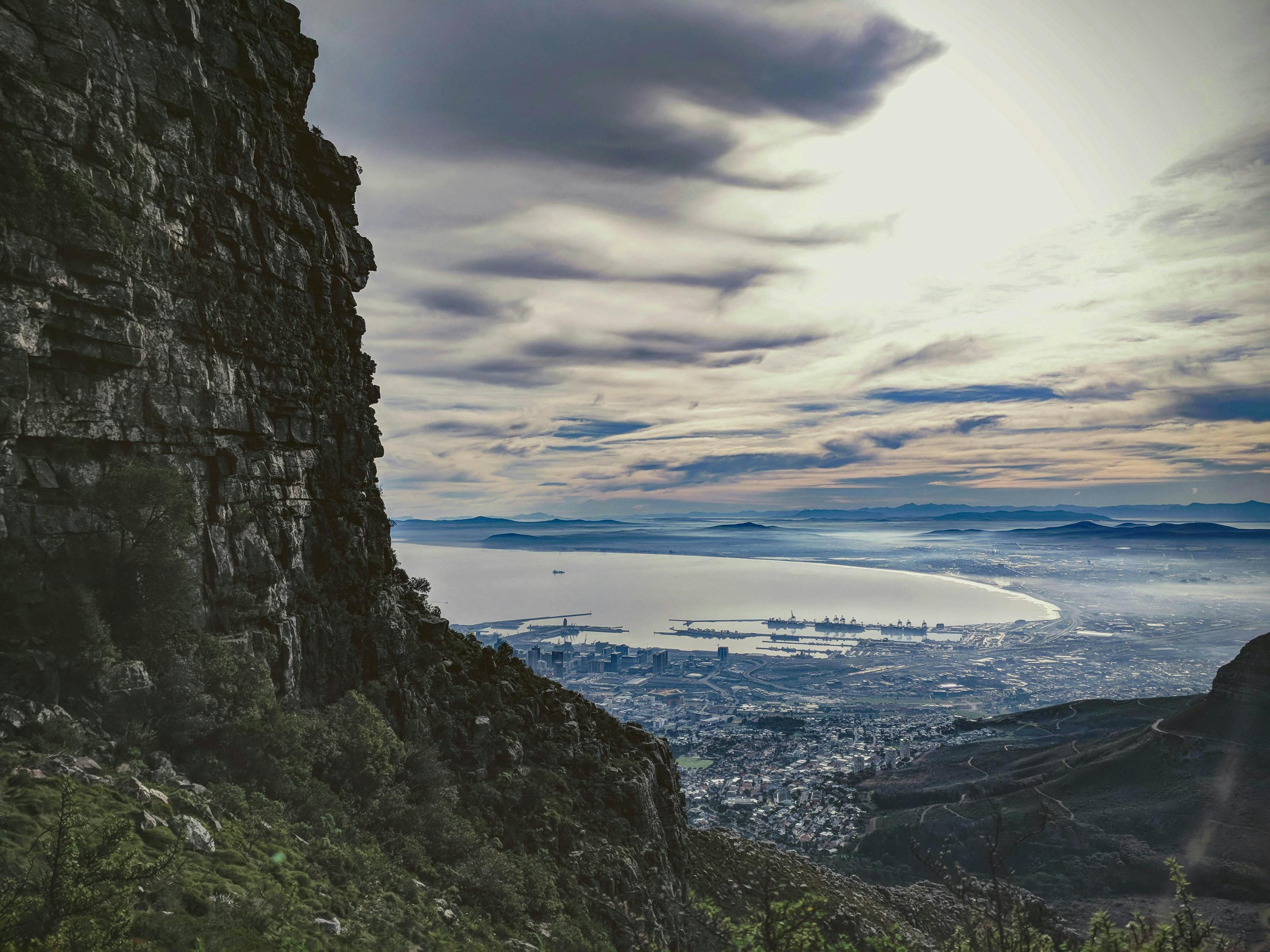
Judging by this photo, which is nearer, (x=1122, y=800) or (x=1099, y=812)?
(x=1099, y=812)

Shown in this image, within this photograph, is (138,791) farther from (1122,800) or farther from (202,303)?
(1122,800)

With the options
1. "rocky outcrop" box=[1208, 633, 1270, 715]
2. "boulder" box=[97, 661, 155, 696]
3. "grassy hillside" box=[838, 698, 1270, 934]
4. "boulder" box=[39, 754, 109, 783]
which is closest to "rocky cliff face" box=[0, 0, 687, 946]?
"boulder" box=[97, 661, 155, 696]

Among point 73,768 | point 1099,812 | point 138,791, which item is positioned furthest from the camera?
point 1099,812

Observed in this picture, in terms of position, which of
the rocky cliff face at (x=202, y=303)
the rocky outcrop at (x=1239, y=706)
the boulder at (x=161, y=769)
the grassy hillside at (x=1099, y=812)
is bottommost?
the grassy hillside at (x=1099, y=812)

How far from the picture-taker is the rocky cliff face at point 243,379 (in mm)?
18859

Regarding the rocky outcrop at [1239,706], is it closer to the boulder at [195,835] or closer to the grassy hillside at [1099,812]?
the grassy hillside at [1099,812]

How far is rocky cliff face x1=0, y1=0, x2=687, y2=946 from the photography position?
18859 millimetres

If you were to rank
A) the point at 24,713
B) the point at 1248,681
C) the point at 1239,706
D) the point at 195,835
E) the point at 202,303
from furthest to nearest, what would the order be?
the point at 1248,681 → the point at 1239,706 → the point at 202,303 → the point at 24,713 → the point at 195,835

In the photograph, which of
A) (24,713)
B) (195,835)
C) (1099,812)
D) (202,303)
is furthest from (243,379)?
(1099,812)

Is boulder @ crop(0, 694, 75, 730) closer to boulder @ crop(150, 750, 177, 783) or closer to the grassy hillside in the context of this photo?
boulder @ crop(150, 750, 177, 783)

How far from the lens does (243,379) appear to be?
86.8ft

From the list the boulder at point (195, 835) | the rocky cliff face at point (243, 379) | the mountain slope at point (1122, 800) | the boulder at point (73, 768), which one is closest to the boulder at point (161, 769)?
the boulder at point (73, 768)

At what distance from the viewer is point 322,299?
31547 millimetres

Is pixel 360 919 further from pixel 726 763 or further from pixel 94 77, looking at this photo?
pixel 726 763
